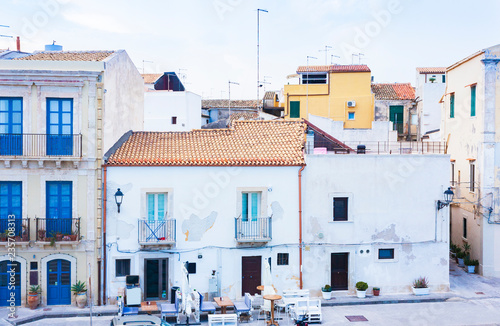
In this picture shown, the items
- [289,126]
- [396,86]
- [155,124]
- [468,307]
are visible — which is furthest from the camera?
[396,86]

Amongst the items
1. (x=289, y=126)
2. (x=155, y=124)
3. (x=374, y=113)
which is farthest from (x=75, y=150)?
(x=374, y=113)

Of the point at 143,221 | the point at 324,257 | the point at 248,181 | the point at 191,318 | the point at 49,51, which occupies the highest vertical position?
the point at 49,51

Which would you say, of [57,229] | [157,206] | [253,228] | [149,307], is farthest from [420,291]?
[57,229]

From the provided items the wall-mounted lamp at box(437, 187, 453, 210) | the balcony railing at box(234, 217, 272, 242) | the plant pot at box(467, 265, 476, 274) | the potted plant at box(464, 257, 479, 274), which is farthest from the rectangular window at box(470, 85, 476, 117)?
the balcony railing at box(234, 217, 272, 242)

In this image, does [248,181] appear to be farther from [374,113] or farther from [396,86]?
[396,86]

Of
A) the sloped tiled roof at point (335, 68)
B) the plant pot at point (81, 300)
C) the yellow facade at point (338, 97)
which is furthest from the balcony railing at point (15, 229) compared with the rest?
the sloped tiled roof at point (335, 68)

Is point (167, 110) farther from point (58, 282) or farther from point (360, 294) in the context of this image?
point (360, 294)

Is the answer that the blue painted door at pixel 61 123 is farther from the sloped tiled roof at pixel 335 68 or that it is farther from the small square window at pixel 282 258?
the sloped tiled roof at pixel 335 68

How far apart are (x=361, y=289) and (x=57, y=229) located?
39.2 ft

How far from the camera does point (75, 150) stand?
2069cm

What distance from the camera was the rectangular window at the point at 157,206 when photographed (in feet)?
71.1

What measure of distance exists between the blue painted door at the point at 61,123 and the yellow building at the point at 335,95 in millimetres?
23847

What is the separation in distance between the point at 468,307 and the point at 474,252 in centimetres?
599

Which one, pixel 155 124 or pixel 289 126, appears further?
pixel 155 124
